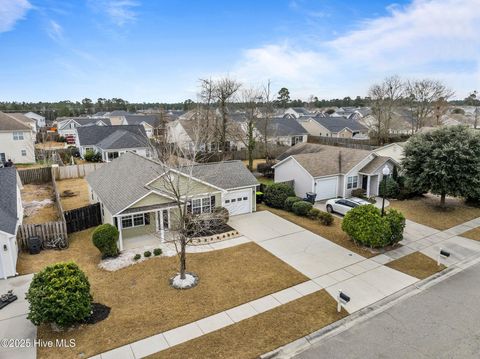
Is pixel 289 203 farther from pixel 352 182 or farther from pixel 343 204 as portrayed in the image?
pixel 352 182

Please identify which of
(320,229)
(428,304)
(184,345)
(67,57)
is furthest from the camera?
(67,57)

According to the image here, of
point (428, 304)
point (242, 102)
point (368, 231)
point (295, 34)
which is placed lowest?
point (428, 304)

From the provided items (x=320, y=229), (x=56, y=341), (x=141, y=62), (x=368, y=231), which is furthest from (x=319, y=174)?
(x=56, y=341)

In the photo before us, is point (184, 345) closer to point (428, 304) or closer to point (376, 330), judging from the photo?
point (376, 330)

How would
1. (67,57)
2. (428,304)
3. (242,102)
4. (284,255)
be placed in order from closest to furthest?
1. (428,304)
2. (284,255)
3. (67,57)
4. (242,102)

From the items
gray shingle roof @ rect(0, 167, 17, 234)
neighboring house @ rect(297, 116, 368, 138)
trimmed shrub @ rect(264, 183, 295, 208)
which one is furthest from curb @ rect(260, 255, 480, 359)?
neighboring house @ rect(297, 116, 368, 138)

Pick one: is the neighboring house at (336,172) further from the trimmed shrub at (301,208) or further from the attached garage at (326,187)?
the trimmed shrub at (301,208)
